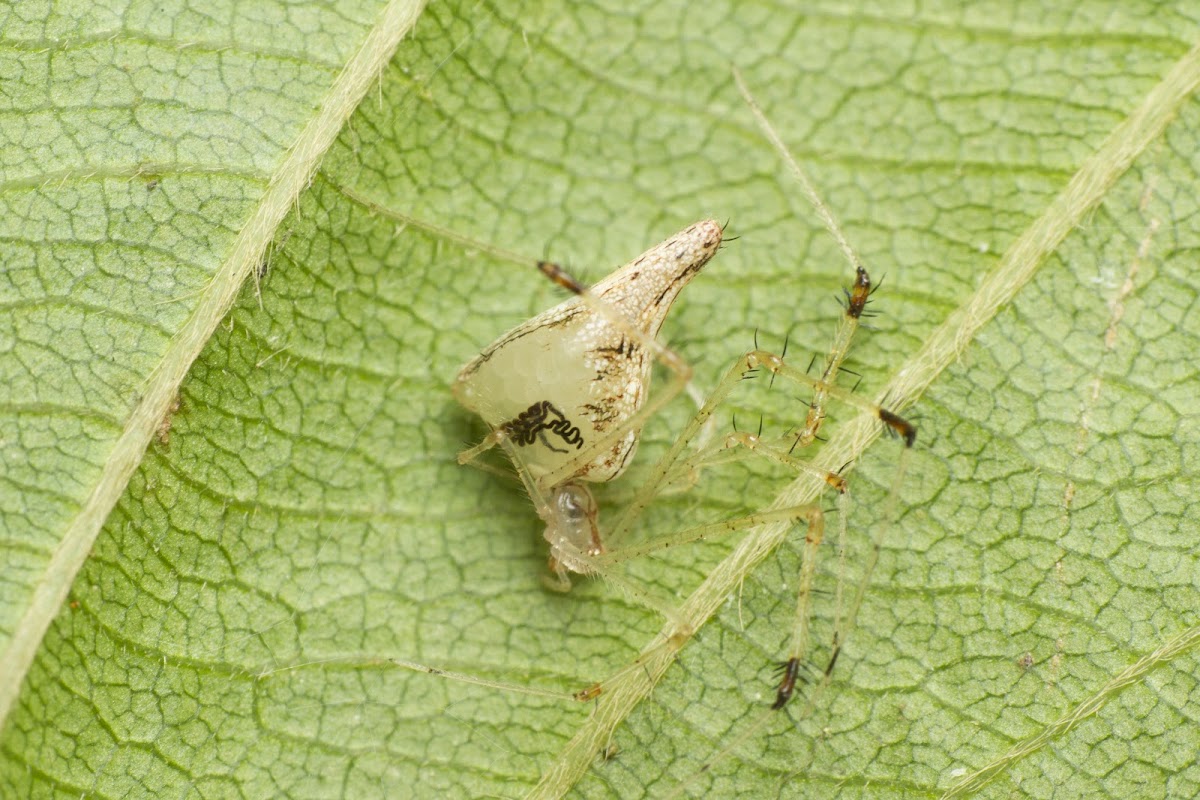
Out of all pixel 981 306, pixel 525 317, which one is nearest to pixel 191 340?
pixel 525 317

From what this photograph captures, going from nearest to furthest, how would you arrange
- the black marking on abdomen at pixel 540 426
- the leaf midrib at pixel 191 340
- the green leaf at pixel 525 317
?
the leaf midrib at pixel 191 340 → the green leaf at pixel 525 317 → the black marking on abdomen at pixel 540 426

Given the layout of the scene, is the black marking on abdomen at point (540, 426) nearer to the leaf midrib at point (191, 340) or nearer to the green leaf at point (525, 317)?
the green leaf at point (525, 317)

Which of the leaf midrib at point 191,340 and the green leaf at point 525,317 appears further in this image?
the green leaf at point 525,317

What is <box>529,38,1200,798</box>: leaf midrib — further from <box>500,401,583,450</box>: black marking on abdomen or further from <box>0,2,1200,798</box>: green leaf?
<box>500,401,583,450</box>: black marking on abdomen

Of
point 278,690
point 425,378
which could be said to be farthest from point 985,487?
point 278,690

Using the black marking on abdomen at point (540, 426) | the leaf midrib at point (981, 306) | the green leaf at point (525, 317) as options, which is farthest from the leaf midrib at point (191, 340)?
the leaf midrib at point (981, 306)

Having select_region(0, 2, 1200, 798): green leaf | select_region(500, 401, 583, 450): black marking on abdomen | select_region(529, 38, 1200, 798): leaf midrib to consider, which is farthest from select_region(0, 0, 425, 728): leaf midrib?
select_region(529, 38, 1200, 798): leaf midrib

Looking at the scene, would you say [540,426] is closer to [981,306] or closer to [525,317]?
[525,317]

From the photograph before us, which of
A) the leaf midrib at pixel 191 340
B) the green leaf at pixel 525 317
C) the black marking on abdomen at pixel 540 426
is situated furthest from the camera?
the black marking on abdomen at pixel 540 426

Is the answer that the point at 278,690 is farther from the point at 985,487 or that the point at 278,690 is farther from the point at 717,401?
the point at 985,487
